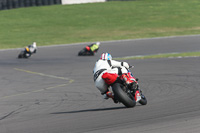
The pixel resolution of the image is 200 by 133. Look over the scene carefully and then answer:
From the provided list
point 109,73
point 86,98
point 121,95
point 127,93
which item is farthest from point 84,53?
point 121,95

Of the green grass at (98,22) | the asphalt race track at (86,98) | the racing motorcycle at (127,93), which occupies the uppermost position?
the racing motorcycle at (127,93)

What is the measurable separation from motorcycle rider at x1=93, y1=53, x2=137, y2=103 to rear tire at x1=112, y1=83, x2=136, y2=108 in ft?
0.88

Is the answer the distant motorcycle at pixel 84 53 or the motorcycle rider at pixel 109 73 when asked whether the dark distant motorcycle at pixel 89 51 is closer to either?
the distant motorcycle at pixel 84 53

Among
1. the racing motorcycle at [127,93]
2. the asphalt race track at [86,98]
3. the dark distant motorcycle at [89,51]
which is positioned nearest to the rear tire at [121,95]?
the racing motorcycle at [127,93]

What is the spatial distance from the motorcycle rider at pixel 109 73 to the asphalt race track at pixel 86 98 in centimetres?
60

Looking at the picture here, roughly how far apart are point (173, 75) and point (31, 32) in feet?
84.6

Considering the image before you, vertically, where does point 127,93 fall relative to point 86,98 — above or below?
above

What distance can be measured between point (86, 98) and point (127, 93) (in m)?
2.84

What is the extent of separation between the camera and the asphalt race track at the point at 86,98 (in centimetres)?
870

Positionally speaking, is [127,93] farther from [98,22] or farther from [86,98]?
[98,22]

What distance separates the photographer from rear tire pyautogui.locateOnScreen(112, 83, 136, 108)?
33.2ft

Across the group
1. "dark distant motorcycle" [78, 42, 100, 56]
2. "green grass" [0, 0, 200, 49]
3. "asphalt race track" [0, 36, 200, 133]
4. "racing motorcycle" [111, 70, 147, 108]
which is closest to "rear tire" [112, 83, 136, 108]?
"racing motorcycle" [111, 70, 147, 108]

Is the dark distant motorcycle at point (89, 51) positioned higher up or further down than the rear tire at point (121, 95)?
further down

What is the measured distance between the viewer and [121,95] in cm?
1012
